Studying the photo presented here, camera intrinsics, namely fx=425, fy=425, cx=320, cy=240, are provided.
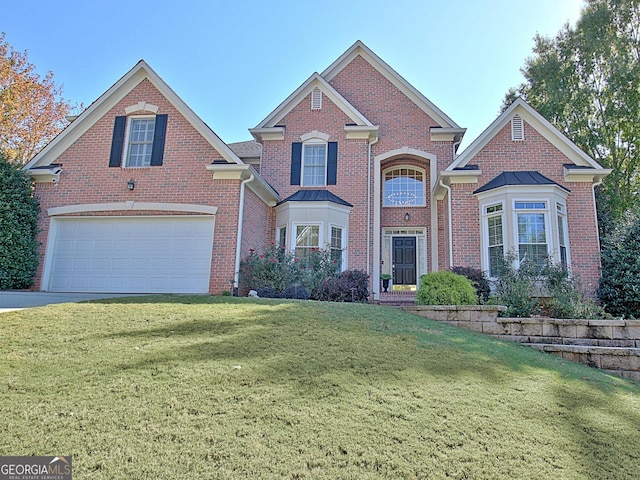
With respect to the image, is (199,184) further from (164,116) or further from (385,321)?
(385,321)

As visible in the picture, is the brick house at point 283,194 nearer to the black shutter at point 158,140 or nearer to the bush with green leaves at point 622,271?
the black shutter at point 158,140

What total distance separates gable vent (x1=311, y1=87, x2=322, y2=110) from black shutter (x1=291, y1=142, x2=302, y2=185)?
1471mm

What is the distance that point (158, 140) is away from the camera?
12750mm

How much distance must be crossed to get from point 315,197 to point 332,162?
177 cm

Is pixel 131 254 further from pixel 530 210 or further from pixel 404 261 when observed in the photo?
pixel 530 210

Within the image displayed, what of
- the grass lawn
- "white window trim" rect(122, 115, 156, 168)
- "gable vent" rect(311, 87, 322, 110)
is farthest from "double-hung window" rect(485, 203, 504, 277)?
"white window trim" rect(122, 115, 156, 168)

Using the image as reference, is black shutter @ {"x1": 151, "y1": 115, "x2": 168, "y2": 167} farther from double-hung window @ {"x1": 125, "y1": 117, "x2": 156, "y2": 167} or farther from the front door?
the front door

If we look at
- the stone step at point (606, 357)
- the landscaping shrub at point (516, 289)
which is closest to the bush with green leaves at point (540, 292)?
the landscaping shrub at point (516, 289)

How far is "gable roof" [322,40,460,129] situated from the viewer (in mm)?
15461

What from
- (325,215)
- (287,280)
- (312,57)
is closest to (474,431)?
(287,280)

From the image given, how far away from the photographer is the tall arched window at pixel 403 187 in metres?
15.8

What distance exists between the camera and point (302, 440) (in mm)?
3314

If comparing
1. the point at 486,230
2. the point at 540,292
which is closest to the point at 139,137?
the point at 486,230

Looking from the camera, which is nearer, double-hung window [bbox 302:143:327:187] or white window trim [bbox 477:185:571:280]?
white window trim [bbox 477:185:571:280]
